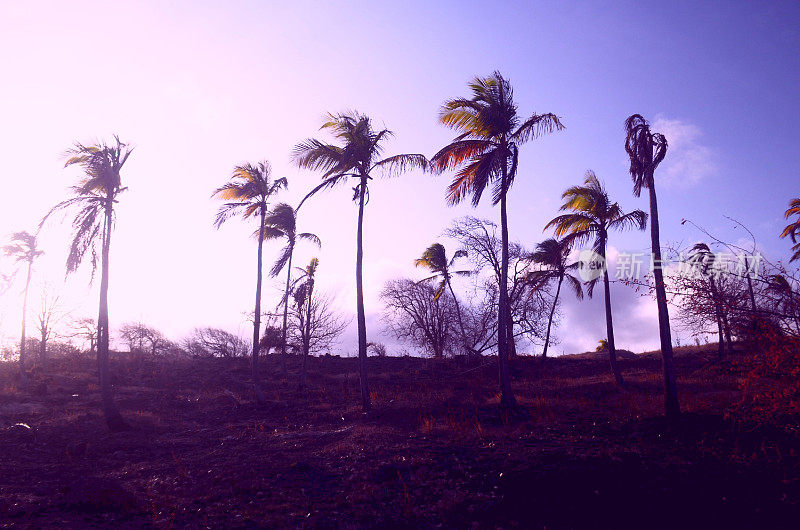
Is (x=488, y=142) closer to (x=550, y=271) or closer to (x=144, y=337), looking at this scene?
(x=550, y=271)

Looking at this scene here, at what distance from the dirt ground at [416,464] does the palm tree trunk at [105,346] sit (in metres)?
0.59

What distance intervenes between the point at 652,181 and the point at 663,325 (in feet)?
13.8

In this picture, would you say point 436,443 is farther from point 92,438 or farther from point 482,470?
point 92,438

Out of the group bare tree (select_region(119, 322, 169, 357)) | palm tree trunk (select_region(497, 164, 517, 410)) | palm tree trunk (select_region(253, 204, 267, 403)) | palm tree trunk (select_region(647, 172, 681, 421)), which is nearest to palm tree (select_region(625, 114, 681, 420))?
palm tree trunk (select_region(647, 172, 681, 421))

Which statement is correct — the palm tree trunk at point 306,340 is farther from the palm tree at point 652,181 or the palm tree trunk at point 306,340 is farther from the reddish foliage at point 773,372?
the reddish foliage at point 773,372

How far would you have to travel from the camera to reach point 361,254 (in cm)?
1809

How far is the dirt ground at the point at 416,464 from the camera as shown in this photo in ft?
25.3

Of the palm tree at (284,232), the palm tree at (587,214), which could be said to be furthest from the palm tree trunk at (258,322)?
the palm tree at (587,214)

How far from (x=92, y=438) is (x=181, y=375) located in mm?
14195

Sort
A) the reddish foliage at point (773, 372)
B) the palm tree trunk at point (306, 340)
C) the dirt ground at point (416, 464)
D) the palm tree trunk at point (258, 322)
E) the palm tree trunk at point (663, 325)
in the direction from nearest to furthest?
the reddish foliage at point (773, 372) → the dirt ground at point (416, 464) → the palm tree trunk at point (663, 325) → the palm tree trunk at point (258, 322) → the palm tree trunk at point (306, 340)

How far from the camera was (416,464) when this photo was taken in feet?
33.0

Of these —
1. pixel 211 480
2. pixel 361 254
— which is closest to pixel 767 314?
pixel 211 480

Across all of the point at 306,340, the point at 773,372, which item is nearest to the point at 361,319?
the point at 306,340

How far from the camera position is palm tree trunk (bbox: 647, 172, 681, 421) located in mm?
12430
